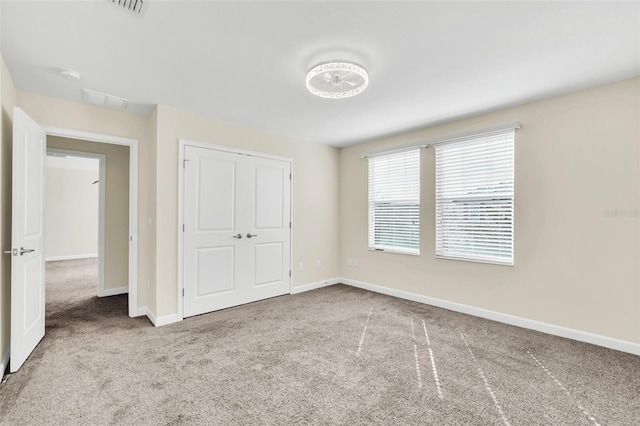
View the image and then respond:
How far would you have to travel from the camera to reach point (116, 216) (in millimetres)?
4730

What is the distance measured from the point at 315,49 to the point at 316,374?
2.47 metres

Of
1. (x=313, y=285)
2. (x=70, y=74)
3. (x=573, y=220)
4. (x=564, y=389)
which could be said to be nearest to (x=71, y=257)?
(x=313, y=285)

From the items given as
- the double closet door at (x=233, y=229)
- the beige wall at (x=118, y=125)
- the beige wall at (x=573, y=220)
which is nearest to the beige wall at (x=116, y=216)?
the beige wall at (x=118, y=125)

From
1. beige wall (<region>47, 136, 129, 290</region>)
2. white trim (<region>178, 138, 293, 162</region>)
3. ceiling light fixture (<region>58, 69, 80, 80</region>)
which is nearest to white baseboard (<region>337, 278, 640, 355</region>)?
white trim (<region>178, 138, 293, 162</region>)

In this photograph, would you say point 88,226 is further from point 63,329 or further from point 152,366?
point 152,366

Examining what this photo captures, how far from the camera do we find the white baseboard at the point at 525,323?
2.70 m

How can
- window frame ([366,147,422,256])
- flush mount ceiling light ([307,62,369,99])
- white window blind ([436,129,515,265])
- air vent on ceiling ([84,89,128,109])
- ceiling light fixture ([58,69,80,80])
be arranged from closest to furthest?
flush mount ceiling light ([307,62,369,99]) < ceiling light fixture ([58,69,80,80]) < air vent on ceiling ([84,89,128,109]) < white window blind ([436,129,515,265]) < window frame ([366,147,422,256])

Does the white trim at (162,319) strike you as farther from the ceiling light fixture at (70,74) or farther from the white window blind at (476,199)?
the white window blind at (476,199)

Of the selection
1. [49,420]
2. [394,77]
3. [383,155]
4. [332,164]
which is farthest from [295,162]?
[49,420]

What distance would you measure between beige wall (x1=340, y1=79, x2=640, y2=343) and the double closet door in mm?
2526

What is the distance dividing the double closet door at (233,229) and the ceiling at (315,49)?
0.94 m

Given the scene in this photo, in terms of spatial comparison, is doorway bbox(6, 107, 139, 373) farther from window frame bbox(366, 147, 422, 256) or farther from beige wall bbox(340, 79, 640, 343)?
beige wall bbox(340, 79, 640, 343)

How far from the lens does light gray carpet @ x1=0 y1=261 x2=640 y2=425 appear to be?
1834 millimetres

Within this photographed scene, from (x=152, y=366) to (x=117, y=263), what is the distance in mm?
3048
